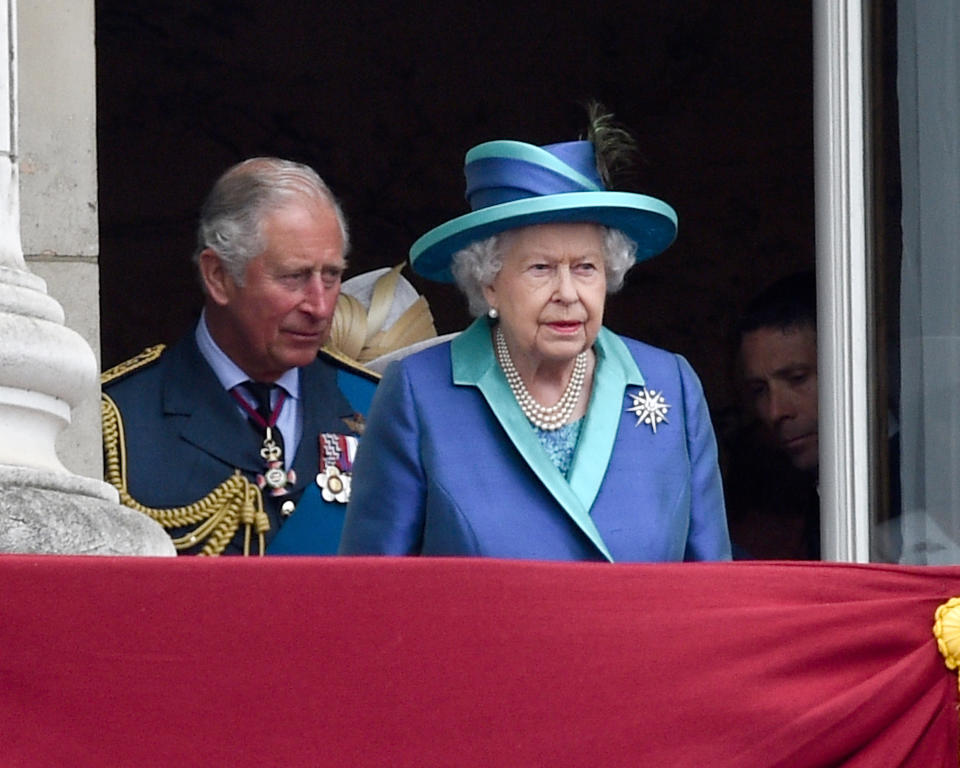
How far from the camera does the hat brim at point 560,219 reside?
421cm

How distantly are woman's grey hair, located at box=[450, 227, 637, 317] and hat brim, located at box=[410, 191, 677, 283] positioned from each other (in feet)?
0.04

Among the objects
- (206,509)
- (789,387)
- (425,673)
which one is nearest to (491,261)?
(425,673)

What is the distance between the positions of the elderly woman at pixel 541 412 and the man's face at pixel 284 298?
106 centimetres

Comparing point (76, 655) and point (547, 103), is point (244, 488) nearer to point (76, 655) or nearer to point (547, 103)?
point (76, 655)

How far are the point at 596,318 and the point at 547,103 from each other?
3818mm

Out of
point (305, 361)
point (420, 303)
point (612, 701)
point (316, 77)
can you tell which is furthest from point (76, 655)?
point (316, 77)

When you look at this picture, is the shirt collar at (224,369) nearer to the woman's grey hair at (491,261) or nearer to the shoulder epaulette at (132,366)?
the shoulder epaulette at (132,366)

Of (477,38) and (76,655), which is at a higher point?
(477,38)

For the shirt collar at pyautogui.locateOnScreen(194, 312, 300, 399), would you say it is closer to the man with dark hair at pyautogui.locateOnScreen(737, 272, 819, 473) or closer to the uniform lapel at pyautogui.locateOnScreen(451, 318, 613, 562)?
the man with dark hair at pyautogui.locateOnScreen(737, 272, 819, 473)

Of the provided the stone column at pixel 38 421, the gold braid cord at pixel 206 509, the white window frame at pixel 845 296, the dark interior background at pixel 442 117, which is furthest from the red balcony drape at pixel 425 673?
the dark interior background at pixel 442 117

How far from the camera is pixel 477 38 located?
26.3ft

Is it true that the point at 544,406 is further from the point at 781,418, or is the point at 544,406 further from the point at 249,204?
the point at 781,418

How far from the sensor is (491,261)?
4.31m

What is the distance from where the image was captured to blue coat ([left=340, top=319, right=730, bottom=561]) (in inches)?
162
